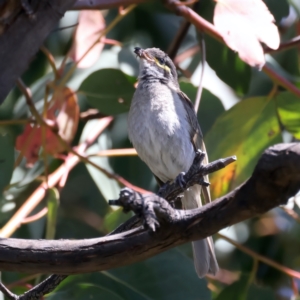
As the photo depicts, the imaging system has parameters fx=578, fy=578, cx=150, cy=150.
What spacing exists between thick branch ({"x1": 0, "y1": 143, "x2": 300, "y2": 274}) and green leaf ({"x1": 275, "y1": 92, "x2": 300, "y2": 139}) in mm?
1499

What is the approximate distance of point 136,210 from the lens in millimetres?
1239

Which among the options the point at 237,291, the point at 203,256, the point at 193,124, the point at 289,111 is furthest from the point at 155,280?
the point at 289,111

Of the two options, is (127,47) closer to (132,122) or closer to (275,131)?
(132,122)

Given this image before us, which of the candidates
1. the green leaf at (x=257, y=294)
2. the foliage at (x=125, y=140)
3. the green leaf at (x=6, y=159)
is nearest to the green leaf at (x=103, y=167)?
the foliage at (x=125, y=140)

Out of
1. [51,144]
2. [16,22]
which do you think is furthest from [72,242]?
[51,144]

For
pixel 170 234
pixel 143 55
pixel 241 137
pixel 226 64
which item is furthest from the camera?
pixel 143 55

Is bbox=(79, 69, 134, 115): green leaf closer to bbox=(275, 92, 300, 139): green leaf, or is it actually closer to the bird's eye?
the bird's eye

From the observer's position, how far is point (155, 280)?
2525 mm

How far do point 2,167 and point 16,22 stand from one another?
674 mm

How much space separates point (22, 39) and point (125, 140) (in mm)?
1298

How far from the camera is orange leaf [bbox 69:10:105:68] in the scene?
2791 mm

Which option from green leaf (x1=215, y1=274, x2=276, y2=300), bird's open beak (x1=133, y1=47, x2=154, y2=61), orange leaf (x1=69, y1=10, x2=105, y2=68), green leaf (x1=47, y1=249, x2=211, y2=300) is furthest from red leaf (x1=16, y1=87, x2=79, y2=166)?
green leaf (x1=215, y1=274, x2=276, y2=300)

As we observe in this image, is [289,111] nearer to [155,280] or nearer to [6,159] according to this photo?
[155,280]

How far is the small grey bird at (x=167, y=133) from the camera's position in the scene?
106 inches
